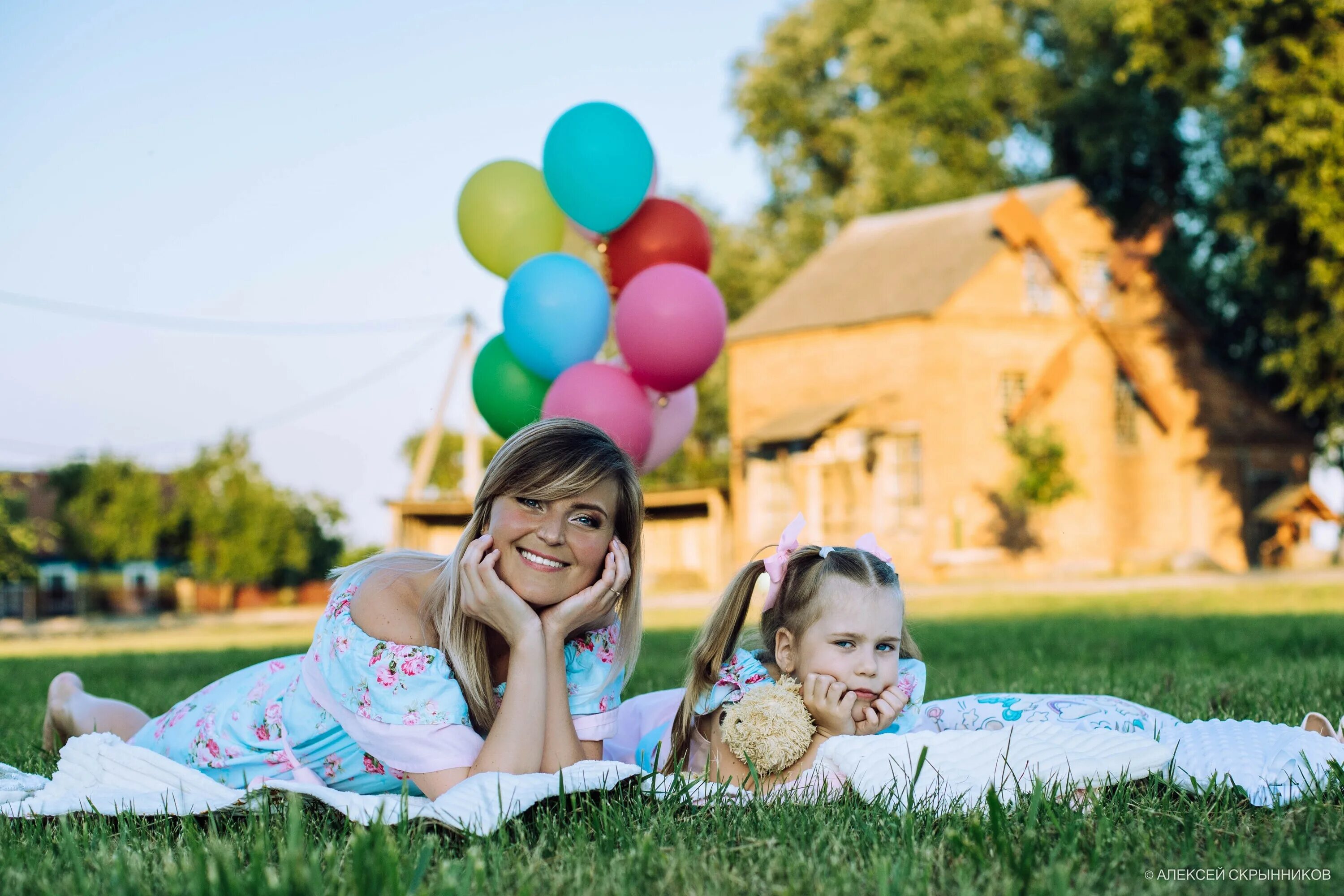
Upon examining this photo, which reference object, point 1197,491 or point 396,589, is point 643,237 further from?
point 1197,491

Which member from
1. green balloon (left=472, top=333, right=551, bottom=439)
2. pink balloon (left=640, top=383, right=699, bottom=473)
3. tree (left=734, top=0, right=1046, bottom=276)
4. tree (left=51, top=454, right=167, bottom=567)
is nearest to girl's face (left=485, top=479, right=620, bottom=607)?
green balloon (left=472, top=333, right=551, bottom=439)

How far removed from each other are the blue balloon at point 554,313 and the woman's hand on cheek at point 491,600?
4045 mm

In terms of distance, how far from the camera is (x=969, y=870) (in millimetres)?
2279

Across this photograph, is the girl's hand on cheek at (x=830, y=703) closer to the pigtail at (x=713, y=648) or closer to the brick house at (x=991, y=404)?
the pigtail at (x=713, y=648)

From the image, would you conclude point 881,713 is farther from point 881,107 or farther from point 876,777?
point 881,107

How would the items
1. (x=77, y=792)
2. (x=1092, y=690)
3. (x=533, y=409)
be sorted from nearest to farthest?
(x=77, y=792) → (x=1092, y=690) → (x=533, y=409)

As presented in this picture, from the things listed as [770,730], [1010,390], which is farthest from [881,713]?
[1010,390]

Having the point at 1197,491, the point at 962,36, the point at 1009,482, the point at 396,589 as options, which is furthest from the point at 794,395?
the point at 396,589

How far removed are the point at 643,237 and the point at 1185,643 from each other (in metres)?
4.57

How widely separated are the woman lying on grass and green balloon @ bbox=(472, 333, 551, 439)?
155 inches

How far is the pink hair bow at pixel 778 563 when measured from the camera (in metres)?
3.92

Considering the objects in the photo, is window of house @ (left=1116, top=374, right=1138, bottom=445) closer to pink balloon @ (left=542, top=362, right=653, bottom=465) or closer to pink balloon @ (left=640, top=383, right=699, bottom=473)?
pink balloon @ (left=640, top=383, right=699, bottom=473)

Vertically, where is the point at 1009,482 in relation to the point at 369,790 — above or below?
above

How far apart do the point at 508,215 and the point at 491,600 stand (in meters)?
5.07
